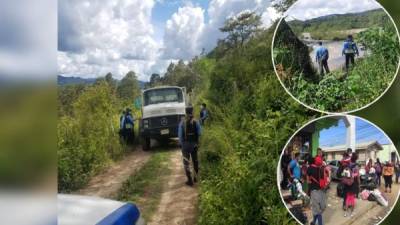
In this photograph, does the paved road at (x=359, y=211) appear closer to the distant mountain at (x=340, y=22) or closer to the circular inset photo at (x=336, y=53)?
the circular inset photo at (x=336, y=53)

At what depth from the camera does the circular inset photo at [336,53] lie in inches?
101

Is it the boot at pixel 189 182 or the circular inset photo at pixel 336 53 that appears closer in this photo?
the circular inset photo at pixel 336 53

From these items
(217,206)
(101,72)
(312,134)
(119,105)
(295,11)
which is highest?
(295,11)

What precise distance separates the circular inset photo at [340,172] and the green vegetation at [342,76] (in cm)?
10

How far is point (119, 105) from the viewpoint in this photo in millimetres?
2672

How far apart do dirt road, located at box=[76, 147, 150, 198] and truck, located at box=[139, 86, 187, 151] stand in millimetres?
87

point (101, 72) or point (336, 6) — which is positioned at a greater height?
point (336, 6)

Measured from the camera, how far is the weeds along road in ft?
8.75

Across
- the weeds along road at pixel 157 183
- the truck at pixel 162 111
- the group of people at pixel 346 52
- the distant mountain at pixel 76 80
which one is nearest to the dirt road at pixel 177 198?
the weeds along road at pixel 157 183

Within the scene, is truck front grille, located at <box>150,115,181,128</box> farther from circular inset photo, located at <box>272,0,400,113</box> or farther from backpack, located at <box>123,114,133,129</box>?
circular inset photo, located at <box>272,0,400,113</box>

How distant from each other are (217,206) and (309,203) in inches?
20.7

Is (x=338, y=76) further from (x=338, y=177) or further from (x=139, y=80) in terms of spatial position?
(x=139, y=80)

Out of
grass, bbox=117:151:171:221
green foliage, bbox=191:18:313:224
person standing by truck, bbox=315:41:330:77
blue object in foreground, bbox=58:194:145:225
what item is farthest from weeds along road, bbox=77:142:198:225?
person standing by truck, bbox=315:41:330:77

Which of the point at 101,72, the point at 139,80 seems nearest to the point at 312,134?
the point at 139,80
